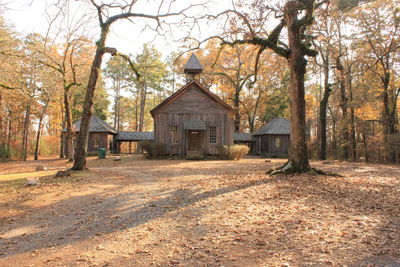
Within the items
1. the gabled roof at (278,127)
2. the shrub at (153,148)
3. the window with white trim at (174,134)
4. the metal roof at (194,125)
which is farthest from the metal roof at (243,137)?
the shrub at (153,148)

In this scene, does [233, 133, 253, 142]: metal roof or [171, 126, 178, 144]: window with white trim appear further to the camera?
[233, 133, 253, 142]: metal roof

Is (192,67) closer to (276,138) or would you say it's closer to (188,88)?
(188,88)

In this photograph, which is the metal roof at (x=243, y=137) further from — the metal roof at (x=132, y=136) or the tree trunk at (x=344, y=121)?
the metal roof at (x=132, y=136)

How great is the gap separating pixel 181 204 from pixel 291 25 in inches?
387

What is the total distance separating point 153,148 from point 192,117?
488cm

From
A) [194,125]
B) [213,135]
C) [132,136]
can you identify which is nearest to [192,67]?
[194,125]

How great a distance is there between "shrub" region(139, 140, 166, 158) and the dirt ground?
13.6 m

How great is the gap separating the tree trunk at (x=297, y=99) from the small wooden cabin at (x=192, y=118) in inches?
488

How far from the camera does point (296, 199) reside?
22.6 feet

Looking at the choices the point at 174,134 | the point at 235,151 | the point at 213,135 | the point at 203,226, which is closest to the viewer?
the point at 203,226

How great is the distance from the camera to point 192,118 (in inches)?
938

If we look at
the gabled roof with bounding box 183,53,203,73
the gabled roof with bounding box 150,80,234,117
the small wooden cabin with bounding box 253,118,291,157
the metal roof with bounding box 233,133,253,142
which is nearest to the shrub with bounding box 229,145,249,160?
the gabled roof with bounding box 150,80,234,117

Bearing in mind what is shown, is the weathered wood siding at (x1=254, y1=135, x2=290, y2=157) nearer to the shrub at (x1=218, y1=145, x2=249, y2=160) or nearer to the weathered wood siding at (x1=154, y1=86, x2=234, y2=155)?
the shrub at (x1=218, y1=145, x2=249, y2=160)

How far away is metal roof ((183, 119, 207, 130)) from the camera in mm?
22266
